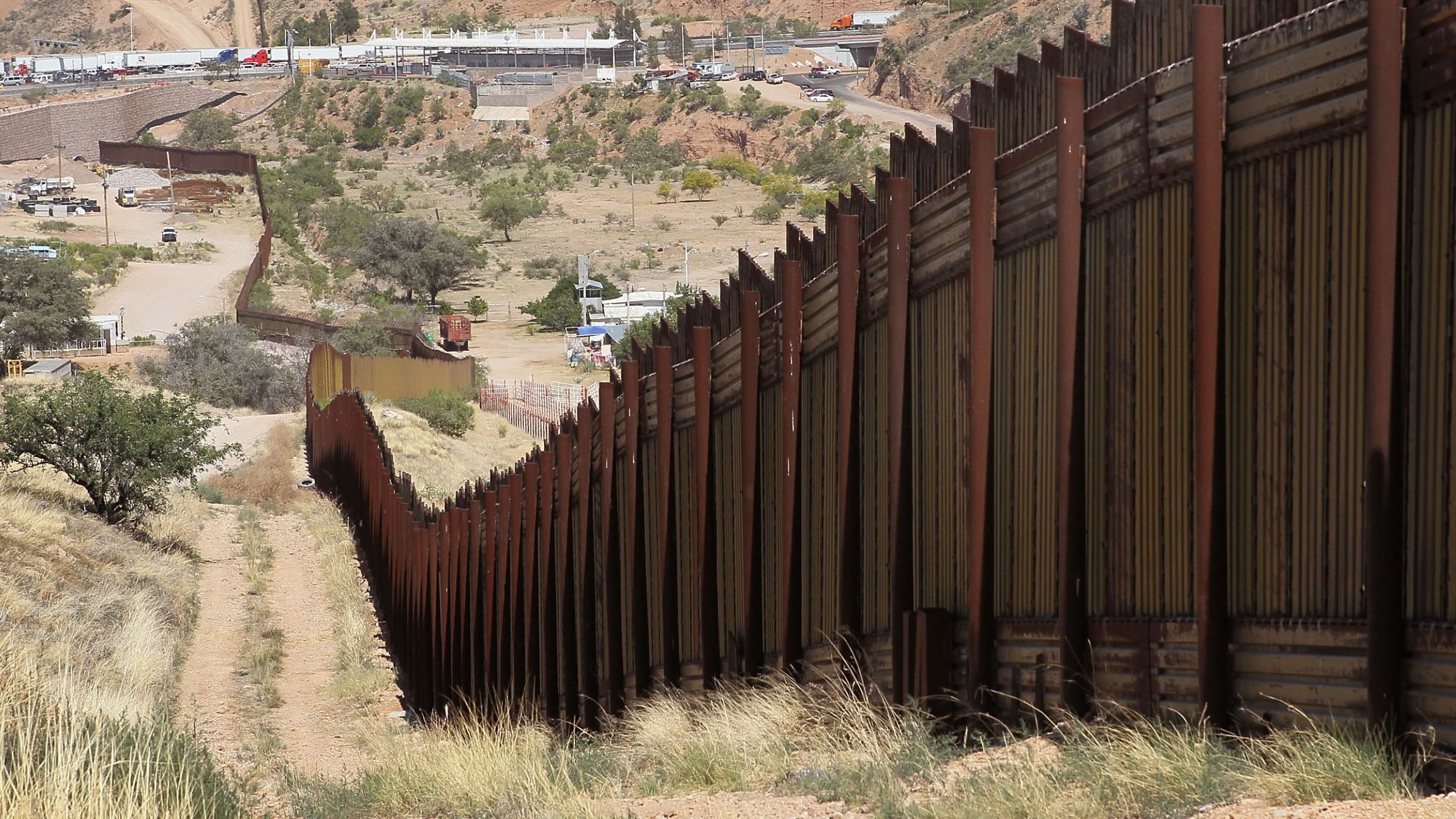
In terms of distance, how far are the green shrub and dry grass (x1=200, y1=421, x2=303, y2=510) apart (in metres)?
3.12

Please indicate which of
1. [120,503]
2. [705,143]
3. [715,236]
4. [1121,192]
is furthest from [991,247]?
[705,143]

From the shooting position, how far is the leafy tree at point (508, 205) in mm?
78875

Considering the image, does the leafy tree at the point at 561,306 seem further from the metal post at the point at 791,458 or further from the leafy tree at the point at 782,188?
the metal post at the point at 791,458

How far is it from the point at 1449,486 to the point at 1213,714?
1001mm

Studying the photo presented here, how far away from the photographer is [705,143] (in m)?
108

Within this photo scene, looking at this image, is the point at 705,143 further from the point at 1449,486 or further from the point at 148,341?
the point at 1449,486

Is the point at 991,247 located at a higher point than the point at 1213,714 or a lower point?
higher

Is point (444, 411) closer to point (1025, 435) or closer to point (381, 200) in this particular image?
point (1025, 435)

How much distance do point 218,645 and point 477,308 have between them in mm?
45101

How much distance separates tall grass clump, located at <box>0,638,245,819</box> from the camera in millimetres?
4871

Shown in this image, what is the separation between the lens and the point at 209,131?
116312 millimetres

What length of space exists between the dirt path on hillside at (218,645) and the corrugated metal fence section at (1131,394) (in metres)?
4.08

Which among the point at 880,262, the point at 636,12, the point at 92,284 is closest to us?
the point at 880,262

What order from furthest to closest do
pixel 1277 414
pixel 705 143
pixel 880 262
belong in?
pixel 705 143 → pixel 880 262 → pixel 1277 414
